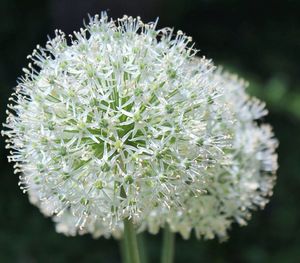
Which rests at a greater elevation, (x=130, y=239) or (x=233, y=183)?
(x=233, y=183)

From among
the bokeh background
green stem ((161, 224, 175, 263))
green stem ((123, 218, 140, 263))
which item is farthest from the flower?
the bokeh background

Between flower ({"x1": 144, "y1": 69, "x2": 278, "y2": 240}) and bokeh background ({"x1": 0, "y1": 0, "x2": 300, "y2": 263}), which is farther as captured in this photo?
bokeh background ({"x1": 0, "y1": 0, "x2": 300, "y2": 263})

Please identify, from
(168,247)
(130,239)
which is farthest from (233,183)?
(130,239)

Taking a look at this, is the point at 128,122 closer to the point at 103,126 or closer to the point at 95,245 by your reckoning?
the point at 103,126

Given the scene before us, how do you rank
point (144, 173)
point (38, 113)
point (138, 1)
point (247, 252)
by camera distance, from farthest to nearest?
point (138, 1)
point (247, 252)
point (38, 113)
point (144, 173)

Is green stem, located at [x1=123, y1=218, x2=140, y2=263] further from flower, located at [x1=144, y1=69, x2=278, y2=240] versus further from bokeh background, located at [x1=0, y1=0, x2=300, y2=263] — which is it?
bokeh background, located at [x1=0, y1=0, x2=300, y2=263]

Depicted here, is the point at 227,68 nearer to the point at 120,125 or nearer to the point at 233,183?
the point at 233,183

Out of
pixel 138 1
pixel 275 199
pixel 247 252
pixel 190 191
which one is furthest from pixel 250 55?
pixel 190 191
